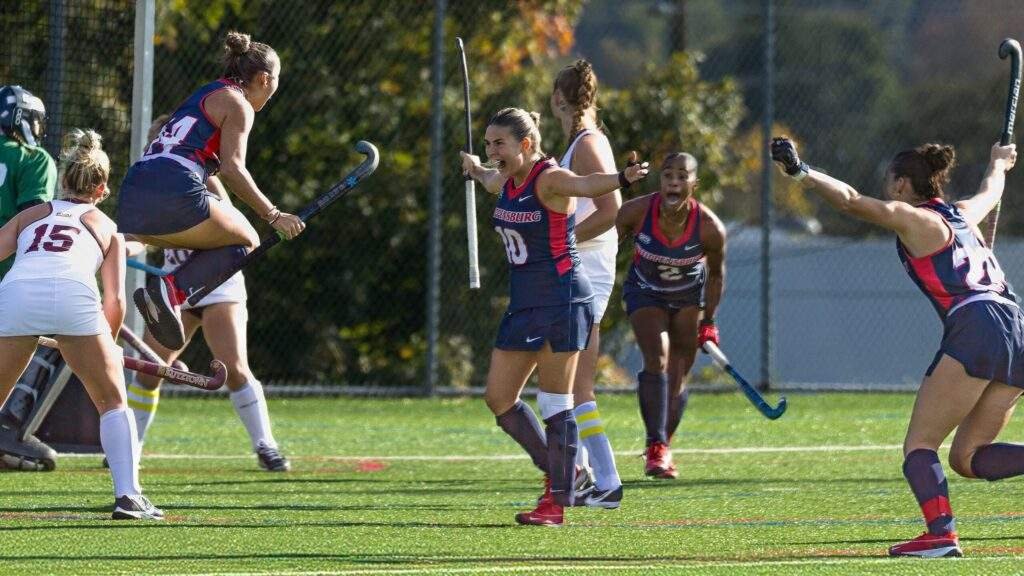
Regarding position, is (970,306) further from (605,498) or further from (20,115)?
(20,115)

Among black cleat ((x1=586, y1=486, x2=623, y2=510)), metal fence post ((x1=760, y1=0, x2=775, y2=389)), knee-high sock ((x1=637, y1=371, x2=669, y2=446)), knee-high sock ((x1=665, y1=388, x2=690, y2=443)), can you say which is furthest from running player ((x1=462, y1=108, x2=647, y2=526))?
metal fence post ((x1=760, y1=0, x2=775, y2=389))

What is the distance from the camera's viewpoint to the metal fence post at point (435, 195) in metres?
14.4

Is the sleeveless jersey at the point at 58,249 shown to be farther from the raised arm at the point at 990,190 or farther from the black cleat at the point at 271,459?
the raised arm at the point at 990,190

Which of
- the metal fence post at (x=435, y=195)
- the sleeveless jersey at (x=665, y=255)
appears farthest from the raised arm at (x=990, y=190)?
the metal fence post at (x=435, y=195)

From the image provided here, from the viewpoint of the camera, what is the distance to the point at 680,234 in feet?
30.7

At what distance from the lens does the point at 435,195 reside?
14.4m

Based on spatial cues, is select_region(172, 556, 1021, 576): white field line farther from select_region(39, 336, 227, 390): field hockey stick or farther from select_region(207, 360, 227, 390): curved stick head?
select_region(207, 360, 227, 390): curved stick head

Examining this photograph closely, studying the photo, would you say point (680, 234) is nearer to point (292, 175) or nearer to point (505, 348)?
point (505, 348)

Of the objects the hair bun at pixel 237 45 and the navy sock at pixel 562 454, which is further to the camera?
the hair bun at pixel 237 45

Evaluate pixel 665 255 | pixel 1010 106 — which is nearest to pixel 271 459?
pixel 665 255

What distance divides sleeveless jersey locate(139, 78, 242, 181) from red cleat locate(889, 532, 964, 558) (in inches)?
144

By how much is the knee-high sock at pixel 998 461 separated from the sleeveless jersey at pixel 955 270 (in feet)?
1.84

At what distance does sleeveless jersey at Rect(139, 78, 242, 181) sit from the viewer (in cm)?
776

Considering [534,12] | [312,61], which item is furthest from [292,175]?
[534,12]
